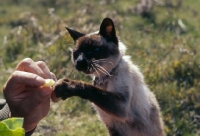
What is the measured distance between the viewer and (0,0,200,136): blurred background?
4.69m

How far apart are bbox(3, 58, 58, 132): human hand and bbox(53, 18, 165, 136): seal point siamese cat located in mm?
579

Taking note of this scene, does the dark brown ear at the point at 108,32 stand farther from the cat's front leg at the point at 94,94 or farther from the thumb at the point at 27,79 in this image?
the thumb at the point at 27,79

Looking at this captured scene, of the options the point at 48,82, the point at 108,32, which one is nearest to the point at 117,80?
the point at 108,32

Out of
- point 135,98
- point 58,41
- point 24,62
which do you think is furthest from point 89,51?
point 58,41

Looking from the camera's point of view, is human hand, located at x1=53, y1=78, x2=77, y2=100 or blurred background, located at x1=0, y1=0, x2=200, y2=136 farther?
blurred background, located at x1=0, y1=0, x2=200, y2=136

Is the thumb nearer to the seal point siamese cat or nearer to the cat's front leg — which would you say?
the cat's front leg

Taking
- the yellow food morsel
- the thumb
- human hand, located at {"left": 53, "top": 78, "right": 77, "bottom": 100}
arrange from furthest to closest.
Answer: human hand, located at {"left": 53, "top": 78, "right": 77, "bottom": 100}, the yellow food morsel, the thumb

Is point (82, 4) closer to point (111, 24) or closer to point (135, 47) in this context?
point (135, 47)

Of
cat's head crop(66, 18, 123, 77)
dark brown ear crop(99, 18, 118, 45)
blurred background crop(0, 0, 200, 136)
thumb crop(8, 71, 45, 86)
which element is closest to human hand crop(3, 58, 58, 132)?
thumb crop(8, 71, 45, 86)

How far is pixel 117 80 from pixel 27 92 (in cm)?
83

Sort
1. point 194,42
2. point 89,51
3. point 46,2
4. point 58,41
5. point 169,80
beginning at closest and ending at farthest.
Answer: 1. point 89,51
2. point 169,80
3. point 58,41
4. point 194,42
5. point 46,2

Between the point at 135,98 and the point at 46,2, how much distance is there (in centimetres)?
652

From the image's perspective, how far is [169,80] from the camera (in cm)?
520

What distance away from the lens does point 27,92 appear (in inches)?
99.3
